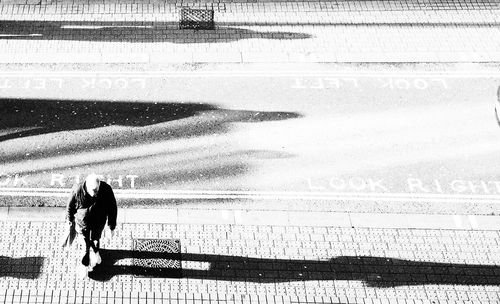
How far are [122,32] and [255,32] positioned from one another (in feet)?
8.31

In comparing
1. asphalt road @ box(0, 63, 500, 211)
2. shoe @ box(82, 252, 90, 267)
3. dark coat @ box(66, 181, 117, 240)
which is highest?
asphalt road @ box(0, 63, 500, 211)

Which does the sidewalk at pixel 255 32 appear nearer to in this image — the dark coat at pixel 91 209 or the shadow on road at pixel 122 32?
the shadow on road at pixel 122 32

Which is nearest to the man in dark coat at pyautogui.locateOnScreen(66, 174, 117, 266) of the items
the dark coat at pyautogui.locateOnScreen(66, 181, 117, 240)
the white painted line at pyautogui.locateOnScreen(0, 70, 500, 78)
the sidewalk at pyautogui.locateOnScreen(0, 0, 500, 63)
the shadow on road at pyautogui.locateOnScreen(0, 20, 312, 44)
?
the dark coat at pyautogui.locateOnScreen(66, 181, 117, 240)

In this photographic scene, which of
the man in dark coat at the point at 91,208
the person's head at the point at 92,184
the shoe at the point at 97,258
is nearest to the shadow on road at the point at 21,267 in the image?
the shoe at the point at 97,258

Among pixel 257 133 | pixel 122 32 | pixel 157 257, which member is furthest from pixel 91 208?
pixel 122 32

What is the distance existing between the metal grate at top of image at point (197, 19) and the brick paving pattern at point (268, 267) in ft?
17.1

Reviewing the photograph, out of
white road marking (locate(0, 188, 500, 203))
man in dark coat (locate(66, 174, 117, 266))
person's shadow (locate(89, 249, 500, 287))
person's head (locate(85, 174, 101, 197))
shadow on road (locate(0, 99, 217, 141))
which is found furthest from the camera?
shadow on road (locate(0, 99, 217, 141))

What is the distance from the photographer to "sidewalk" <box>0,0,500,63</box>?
1466 cm

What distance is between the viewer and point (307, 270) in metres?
10.9

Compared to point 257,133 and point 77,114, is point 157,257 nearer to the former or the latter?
point 257,133

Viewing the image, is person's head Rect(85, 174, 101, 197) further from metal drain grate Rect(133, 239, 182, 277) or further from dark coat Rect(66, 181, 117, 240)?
metal drain grate Rect(133, 239, 182, 277)

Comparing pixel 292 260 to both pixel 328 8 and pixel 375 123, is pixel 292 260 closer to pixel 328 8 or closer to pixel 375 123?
Answer: pixel 375 123

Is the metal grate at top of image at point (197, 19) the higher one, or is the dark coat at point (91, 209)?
the metal grate at top of image at point (197, 19)

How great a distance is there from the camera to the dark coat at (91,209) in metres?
9.70
